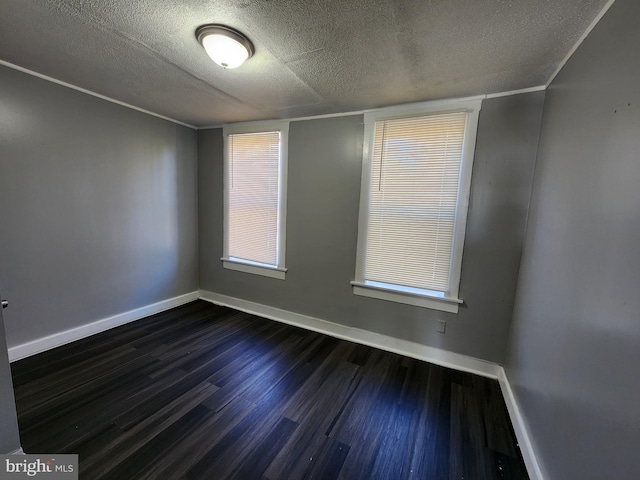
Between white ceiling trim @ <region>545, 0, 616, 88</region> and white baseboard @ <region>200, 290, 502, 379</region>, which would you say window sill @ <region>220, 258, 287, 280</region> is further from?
white ceiling trim @ <region>545, 0, 616, 88</region>

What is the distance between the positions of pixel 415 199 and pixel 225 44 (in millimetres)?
1845

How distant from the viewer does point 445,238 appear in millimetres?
2320

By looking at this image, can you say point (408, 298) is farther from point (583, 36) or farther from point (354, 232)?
point (583, 36)

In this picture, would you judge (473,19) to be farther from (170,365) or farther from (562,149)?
(170,365)

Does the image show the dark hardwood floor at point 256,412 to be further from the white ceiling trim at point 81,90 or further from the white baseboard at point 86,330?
the white ceiling trim at point 81,90

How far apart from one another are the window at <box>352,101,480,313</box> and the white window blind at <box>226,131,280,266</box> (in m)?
1.10

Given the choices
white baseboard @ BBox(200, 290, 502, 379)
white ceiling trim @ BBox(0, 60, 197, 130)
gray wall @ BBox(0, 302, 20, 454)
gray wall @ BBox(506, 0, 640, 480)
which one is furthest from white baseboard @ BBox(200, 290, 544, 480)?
white ceiling trim @ BBox(0, 60, 197, 130)

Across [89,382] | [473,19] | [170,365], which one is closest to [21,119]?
[89,382]

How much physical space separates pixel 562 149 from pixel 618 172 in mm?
658

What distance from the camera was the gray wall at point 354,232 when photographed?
2.08 metres

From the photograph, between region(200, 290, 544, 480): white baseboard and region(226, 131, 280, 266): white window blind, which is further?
region(226, 131, 280, 266): white window blind

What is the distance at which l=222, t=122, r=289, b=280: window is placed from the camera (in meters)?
3.05

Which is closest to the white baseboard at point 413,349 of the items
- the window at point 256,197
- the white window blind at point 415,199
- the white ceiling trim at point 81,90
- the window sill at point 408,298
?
the window sill at point 408,298

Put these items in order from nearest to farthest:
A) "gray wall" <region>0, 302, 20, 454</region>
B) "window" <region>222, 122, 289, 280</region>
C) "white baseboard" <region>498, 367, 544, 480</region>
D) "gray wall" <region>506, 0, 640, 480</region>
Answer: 1. "gray wall" <region>506, 0, 640, 480</region>
2. "gray wall" <region>0, 302, 20, 454</region>
3. "white baseboard" <region>498, 367, 544, 480</region>
4. "window" <region>222, 122, 289, 280</region>
